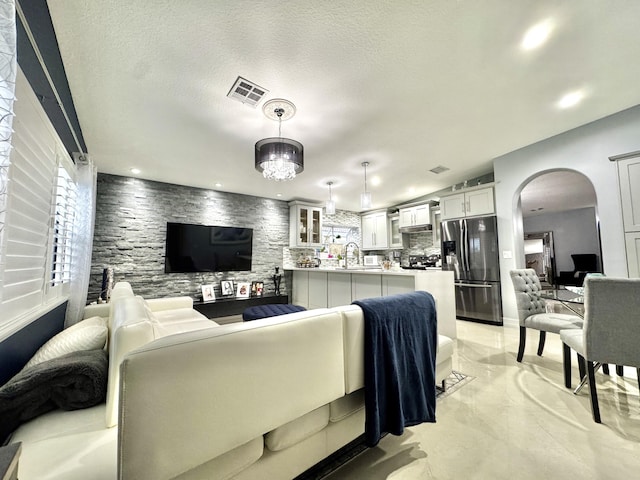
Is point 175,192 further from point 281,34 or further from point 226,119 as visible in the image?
point 281,34

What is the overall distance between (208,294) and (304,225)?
8.34 feet

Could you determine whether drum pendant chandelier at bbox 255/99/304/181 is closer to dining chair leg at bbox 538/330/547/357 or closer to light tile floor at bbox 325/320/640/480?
light tile floor at bbox 325/320/640/480

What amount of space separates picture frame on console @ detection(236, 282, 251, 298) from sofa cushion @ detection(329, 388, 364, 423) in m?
4.11

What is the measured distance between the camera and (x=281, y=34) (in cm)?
167

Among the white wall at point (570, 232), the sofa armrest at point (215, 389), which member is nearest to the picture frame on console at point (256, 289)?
the sofa armrest at point (215, 389)

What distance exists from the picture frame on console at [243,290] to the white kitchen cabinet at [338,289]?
1.77 m

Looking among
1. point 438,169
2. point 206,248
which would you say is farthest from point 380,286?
point 206,248

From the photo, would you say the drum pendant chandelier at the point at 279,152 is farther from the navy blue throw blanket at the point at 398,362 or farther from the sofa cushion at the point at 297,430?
the sofa cushion at the point at 297,430

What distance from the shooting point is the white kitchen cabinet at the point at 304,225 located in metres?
5.75

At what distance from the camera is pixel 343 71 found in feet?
6.48

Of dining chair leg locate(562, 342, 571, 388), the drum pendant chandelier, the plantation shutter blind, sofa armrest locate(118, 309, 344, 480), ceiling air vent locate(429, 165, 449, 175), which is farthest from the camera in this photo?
ceiling air vent locate(429, 165, 449, 175)

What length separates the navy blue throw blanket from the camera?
3.99ft

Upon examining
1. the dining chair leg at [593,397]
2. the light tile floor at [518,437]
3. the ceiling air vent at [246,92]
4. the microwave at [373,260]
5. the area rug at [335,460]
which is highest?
the ceiling air vent at [246,92]

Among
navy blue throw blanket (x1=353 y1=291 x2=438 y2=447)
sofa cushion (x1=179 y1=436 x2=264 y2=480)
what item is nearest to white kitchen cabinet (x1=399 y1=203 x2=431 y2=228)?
navy blue throw blanket (x1=353 y1=291 x2=438 y2=447)
